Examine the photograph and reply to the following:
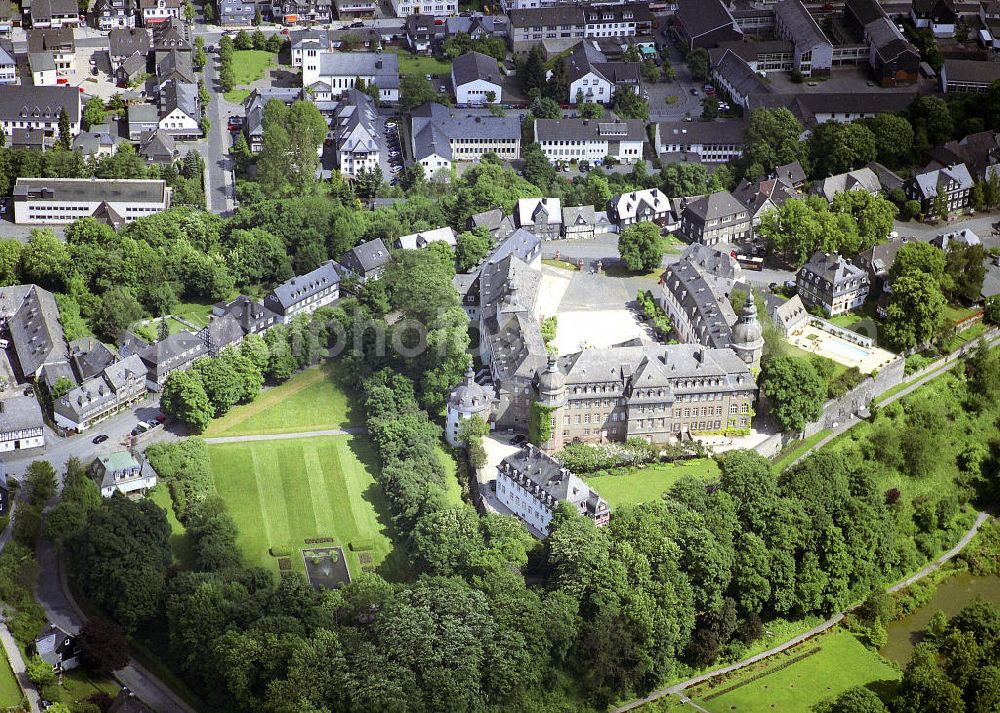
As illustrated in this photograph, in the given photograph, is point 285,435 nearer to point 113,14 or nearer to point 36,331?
point 36,331

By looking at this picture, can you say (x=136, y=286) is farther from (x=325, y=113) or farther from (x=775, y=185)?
(x=775, y=185)

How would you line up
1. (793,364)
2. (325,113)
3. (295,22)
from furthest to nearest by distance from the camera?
(295,22) → (325,113) → (793,364)

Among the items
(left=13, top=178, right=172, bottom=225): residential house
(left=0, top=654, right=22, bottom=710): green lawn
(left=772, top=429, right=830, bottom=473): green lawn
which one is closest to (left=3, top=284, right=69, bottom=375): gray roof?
(left=13, top=178, right=172, bottom=225): residential house

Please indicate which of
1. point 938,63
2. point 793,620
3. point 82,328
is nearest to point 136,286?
point 82,328

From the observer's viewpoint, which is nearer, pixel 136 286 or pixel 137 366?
pixel 137 366

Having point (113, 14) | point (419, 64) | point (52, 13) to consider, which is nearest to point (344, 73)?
point (419, 64)

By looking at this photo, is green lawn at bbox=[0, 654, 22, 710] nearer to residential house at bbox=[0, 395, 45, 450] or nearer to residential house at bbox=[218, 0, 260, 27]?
residential house at bbox=[0, 395, 45, 450]

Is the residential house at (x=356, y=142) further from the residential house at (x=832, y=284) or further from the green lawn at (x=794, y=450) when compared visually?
the green lawn at (x=794, y=450)
